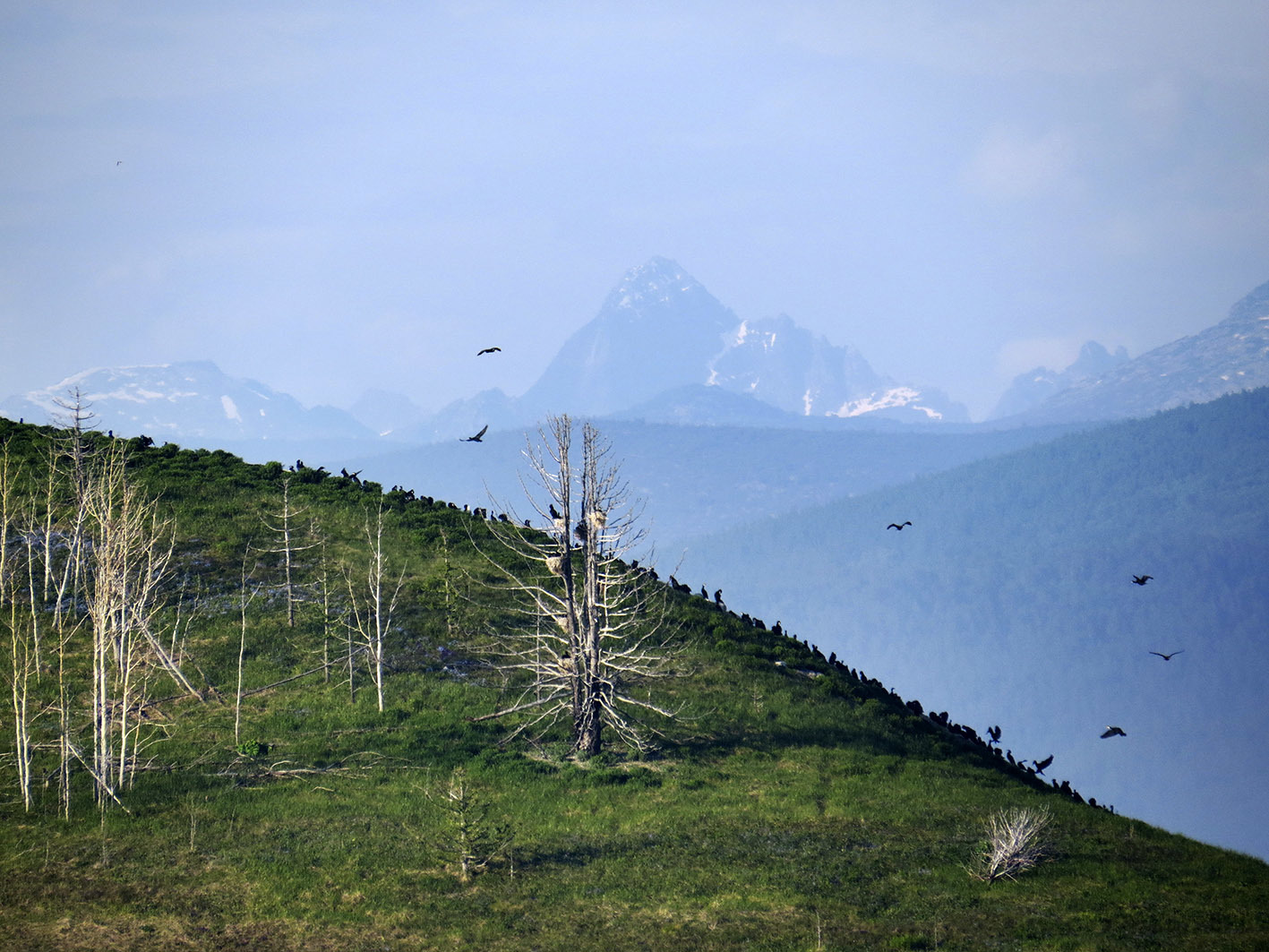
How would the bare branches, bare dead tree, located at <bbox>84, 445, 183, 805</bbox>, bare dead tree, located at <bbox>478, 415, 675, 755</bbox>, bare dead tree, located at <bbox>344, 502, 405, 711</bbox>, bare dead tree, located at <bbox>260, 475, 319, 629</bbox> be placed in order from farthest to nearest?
bare dead tree, located at <bbox>260, 475, 319, 629</bbox>, bare dead tree, located at <bbox>344, 502, 405, 711</bbox>, bare dead tree, located at <bbox>478, 415, 675, 755</bbox>, bare dead tree, located at <bbox>84, 445, 183, 805</bbox>, the bare branches

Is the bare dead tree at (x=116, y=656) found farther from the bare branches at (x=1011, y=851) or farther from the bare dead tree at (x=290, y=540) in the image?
the bare branches at (x=1011, y=851)

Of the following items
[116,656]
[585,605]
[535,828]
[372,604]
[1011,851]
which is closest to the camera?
[1011,851]

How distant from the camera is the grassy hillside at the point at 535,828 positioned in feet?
98.2

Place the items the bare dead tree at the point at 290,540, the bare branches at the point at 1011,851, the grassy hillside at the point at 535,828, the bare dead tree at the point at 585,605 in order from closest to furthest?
the grassy hillside at the point at 535,828 < the bare branches at the point at 1011,851 < the bare dead tree at the point at 585,605 < the bare dead tree at the point at 290,540

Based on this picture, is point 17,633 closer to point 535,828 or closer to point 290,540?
point 290,540

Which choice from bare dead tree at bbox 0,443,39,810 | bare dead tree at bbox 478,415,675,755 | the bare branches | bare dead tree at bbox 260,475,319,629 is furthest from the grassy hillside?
bare dead tree at bbox 478,415,675,755

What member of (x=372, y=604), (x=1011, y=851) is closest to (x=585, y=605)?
(x=372, y=604)

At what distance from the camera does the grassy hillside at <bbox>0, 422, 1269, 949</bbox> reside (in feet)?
98.2

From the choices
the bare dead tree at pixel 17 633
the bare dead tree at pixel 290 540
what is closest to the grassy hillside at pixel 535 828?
the bare dead tree at pixel 290 540

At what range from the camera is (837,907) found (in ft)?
103

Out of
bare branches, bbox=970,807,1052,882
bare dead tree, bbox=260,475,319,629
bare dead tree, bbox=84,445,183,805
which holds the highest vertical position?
bare dead tree, bbox=260,475,319,629

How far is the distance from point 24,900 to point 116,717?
1436 centimetres

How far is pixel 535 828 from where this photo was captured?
37344 millimetres

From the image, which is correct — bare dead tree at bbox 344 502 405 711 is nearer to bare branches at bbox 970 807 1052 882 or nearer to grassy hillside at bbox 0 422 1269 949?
grassy hillside at bbox 0 422 1269 949
